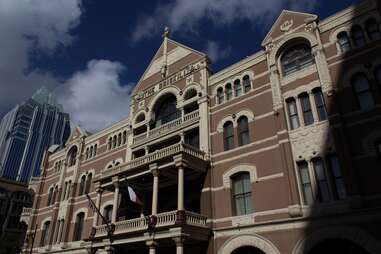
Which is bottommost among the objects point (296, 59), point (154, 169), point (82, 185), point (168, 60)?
point (154, 169)

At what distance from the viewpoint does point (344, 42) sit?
1966cm

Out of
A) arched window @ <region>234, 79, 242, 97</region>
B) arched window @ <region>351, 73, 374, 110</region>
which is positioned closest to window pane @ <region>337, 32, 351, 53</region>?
arched window @ <region>351, 73, 374, 110</region>

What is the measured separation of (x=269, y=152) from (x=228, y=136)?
4.02 metres

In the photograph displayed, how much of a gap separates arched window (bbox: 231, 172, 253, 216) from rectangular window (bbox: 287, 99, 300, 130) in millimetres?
4543

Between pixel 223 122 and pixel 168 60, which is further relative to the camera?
pixel 168 60

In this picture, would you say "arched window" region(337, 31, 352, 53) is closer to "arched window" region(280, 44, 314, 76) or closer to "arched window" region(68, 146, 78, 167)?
"arched window" region(280, 44, 314, 76)

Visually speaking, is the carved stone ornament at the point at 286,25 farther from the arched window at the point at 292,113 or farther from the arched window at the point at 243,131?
the arched window at the point at 243,131

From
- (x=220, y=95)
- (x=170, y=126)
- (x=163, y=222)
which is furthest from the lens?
(x=170, y=126)

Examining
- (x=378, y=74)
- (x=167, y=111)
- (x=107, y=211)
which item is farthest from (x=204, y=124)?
(x=107, y=211)

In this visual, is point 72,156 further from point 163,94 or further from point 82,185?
point 163,94

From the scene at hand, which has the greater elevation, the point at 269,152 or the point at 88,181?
the point at 88,181

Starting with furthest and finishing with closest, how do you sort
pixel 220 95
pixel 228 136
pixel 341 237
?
pixel 220 95 → pixel 228 136 → pixel 341 237

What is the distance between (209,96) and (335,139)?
11.1 metres

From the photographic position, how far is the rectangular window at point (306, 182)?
1775 cm
